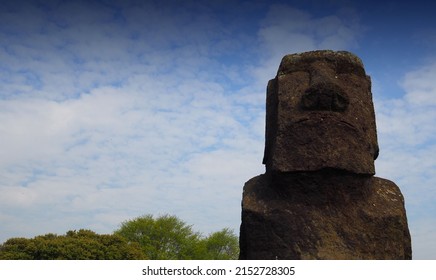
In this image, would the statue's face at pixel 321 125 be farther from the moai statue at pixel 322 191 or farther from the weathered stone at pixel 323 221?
the weathered stone at pixel 323 221

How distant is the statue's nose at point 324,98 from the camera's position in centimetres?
651

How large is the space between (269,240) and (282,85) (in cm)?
210

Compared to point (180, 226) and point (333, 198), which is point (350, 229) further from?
point (180, 226)

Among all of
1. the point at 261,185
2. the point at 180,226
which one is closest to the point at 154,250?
the point at 180,226

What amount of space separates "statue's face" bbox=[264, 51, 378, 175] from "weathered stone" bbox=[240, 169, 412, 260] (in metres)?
0.19

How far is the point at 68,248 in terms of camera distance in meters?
22.3

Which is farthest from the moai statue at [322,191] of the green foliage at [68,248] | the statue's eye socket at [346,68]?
the green foliage at [68,248]

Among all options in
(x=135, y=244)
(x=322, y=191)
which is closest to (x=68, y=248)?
(x=135, y=244)

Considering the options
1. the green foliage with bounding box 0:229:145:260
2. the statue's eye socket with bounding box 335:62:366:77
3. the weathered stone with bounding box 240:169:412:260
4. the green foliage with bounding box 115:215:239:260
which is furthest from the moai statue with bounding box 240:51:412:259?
the green foliage with bounding box 115:215:239:260

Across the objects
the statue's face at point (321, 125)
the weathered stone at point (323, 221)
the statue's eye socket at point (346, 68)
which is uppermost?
the statue's eye socket at point (346, 68)

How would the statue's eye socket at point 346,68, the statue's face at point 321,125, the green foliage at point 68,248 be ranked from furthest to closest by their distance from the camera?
the green foliage at point 68,248, the statue's eye socket at point 346,68, the statue's face at point 321,125

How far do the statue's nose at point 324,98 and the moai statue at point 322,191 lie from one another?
0.5 inches
